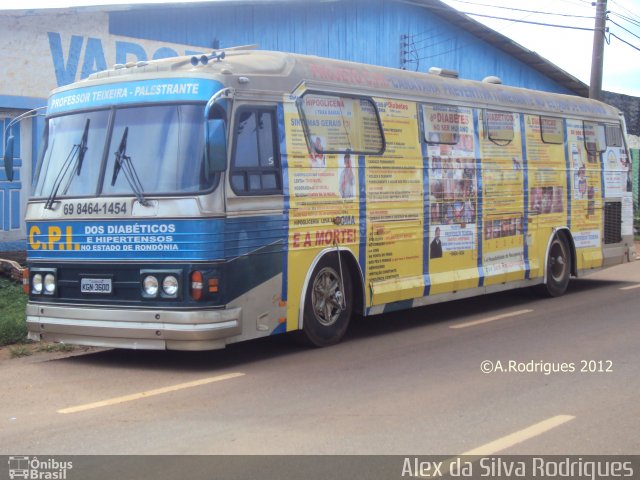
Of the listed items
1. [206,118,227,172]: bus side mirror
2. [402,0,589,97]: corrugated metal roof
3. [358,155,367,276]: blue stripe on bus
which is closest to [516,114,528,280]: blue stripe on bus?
[358,155,367,276]: blue stripe on bus

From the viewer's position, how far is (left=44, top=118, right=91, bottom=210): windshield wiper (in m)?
8.79

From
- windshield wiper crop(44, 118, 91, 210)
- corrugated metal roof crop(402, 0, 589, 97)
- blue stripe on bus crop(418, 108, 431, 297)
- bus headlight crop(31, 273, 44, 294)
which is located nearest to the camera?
windshield wiper crop(44, 118, 91, 210)

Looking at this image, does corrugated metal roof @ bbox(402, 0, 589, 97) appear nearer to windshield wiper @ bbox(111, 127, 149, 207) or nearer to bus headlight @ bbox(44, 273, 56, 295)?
windshield wiper @ bbox(111, 127, 149, 207)

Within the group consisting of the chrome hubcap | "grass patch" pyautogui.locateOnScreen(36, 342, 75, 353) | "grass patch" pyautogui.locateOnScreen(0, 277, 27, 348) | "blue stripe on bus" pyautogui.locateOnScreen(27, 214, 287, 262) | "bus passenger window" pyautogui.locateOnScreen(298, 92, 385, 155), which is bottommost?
"grass patch" pyautogui.locateOnScreen(36, 342, 75, 353)

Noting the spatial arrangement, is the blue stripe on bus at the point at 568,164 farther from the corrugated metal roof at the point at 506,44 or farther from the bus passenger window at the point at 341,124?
the corrugated metal roof at the point at 506,44

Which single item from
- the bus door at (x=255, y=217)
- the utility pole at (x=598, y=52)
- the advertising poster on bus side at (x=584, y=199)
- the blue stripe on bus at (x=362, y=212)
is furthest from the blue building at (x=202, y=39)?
the advertising poster on bus side at (x=584, y=199)

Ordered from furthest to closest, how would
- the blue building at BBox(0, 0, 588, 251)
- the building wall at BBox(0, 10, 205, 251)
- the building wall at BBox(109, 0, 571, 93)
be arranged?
1. the building wall at BBox(109, 0, 571, 93)
2. the blue building at BBox(0, 0, 588, 251)
3. the building wall at BBox(0, 10, 205, 251)

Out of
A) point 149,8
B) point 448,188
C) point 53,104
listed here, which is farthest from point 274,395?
point 149,8

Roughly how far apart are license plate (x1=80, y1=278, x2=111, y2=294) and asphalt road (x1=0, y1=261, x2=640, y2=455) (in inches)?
31.0

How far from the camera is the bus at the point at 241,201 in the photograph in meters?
8.25

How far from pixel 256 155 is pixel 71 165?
189 centimetres

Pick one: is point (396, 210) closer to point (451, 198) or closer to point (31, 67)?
point (451, 198)

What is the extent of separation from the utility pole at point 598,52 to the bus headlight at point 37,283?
644 inches

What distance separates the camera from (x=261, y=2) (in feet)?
59.2
